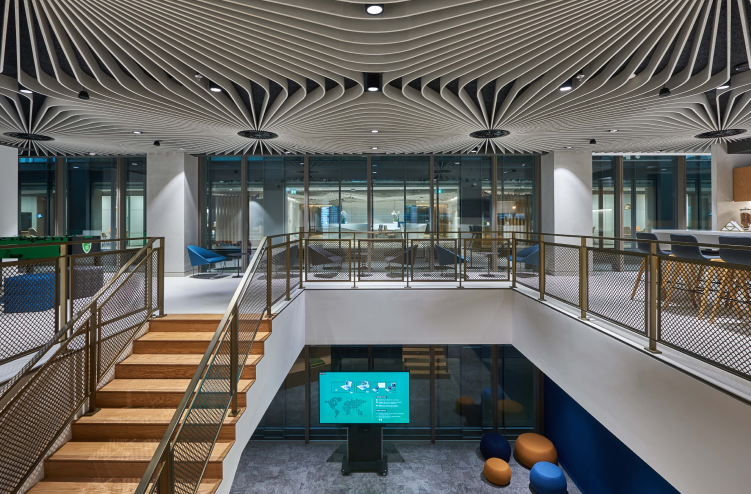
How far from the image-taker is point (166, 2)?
3.18m

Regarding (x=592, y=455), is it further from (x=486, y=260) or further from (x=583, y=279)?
(x=583, y=279)

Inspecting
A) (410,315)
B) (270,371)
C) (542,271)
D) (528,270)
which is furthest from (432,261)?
(270,371)

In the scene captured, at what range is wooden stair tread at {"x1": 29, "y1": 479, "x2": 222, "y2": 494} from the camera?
2990mm

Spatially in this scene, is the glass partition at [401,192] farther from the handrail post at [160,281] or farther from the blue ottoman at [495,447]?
the handrail post at [160,281]

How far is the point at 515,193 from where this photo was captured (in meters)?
10.6

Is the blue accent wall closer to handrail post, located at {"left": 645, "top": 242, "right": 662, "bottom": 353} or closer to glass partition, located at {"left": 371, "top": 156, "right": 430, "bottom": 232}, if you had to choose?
handrail post, located at {"left": 645, "top": 242, "right": 662, "bottom": 353}

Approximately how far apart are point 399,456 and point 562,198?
7.47 m

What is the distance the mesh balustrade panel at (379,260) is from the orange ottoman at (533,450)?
17.7ft

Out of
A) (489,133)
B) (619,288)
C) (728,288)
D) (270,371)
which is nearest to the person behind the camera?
(728,288)

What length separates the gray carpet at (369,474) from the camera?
8.64m

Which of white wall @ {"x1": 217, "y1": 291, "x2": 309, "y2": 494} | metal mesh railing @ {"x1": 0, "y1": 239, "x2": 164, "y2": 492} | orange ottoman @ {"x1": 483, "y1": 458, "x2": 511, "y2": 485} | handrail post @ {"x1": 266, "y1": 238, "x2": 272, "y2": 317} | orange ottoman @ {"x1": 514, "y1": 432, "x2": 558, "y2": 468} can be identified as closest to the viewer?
metal mesh railing @ {"x1": 0, "y1": 239, "x2": 164, "y2": 492}

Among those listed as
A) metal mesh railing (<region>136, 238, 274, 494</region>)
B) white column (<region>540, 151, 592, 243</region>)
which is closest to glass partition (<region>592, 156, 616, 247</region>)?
white column (<region>540, 151, 592, 243</region>)

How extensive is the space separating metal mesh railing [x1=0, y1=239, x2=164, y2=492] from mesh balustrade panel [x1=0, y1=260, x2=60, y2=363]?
0.15 m

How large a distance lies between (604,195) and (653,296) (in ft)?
26.4
